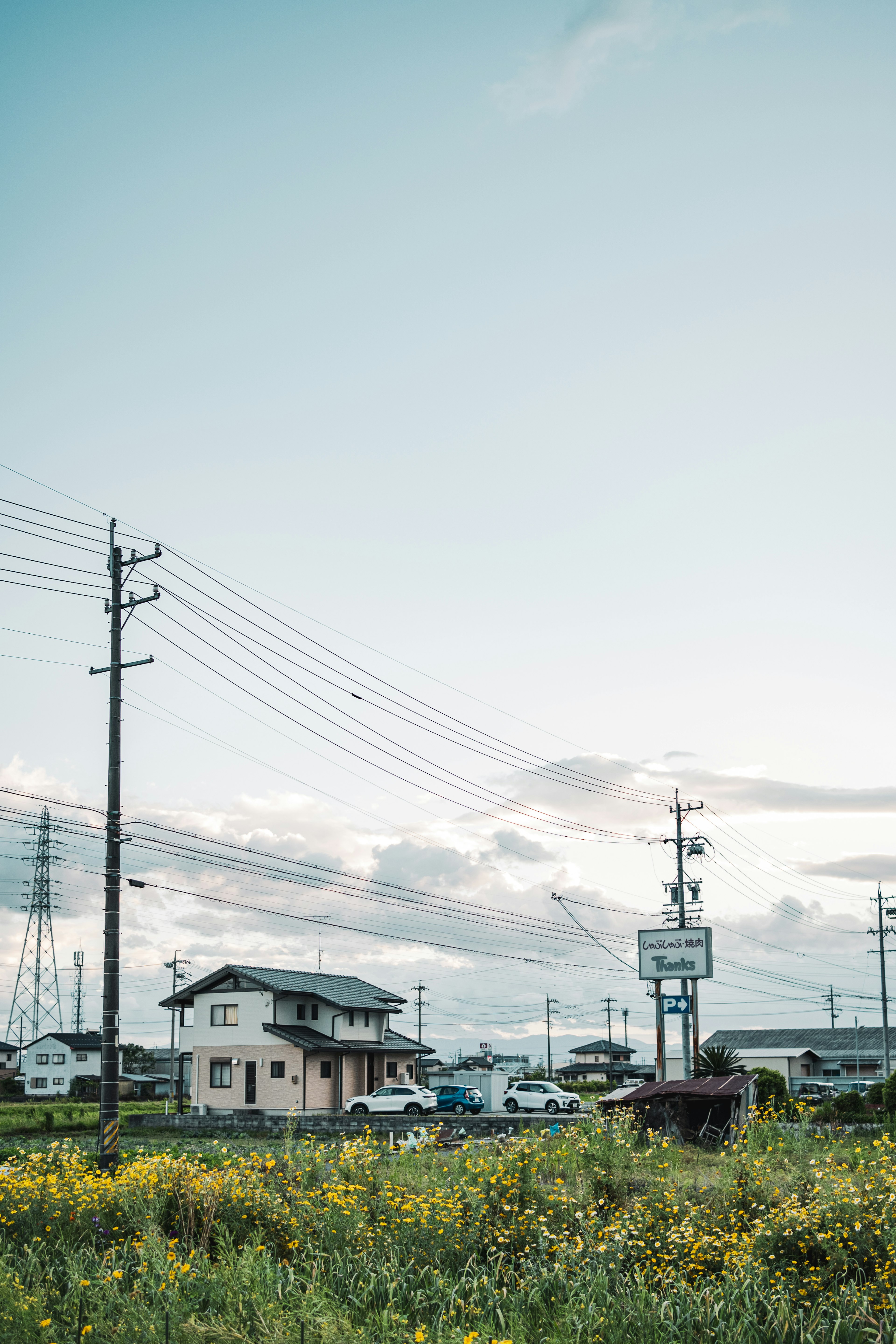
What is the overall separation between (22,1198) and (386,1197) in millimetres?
5255

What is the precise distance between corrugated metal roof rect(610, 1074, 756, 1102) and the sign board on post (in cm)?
1861

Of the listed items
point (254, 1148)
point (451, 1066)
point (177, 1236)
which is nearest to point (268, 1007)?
point (254, 1148)

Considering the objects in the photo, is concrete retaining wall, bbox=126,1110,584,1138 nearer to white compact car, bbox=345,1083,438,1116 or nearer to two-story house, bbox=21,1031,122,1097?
white compact car, bbox=345,1083,438,1116

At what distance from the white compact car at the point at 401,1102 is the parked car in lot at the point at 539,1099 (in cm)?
411

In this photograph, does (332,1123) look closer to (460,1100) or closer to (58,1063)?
(460,1100)

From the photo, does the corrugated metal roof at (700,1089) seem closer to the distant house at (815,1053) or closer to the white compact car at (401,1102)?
→ the white compact car at (401,1102)

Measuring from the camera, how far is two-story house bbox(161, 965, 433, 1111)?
56.6 metres

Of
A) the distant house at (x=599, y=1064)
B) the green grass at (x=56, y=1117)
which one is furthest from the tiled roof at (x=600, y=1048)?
the green grass at (x=56, y=1117)

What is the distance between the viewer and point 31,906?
10144cm

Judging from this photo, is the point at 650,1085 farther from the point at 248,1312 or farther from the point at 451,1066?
the point at 451,1066

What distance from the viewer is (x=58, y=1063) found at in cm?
10581

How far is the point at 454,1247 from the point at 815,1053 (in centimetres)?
9226

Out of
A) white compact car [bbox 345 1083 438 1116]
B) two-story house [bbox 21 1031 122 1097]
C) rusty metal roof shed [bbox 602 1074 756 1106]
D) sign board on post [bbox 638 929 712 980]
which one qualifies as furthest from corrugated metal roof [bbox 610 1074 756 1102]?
two-story house [bbox 21 1031 122 1097]

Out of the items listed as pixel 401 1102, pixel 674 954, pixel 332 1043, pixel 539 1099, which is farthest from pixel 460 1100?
pixel 674 954
